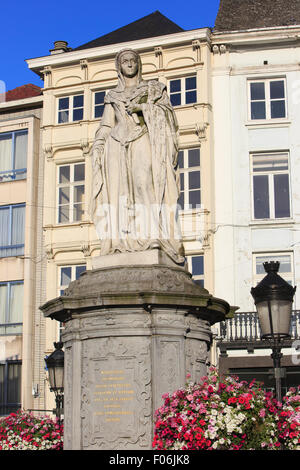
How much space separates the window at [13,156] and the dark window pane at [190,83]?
697cm

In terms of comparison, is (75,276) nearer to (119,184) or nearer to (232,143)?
(232,143)

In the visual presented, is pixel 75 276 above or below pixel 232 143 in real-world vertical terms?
below

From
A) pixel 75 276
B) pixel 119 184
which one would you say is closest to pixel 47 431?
pixel 119 184

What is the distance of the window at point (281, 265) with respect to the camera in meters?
28.4

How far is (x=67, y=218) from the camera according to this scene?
31359 mm

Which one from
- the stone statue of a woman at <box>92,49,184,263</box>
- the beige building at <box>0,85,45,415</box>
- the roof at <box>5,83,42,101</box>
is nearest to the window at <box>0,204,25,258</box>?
the beige building at <box>0,85,45,415</box>

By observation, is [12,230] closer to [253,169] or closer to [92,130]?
[92,130]

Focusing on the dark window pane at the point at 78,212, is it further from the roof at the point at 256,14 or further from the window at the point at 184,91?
the roof at the point at 256,14

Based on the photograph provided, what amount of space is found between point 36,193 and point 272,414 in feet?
81.9

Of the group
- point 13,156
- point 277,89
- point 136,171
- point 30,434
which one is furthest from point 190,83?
point 30,434

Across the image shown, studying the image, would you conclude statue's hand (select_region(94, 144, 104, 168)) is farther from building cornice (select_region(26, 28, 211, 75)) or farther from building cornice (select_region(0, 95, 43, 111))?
building cornice (select_region(0, 95, 43, 111))

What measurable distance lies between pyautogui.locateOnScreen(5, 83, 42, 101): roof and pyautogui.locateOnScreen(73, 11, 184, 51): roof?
5919mm

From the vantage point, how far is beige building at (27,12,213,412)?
29531mm

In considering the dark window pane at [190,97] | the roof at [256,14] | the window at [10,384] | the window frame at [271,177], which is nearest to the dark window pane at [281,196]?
the window frame at [271,177]
